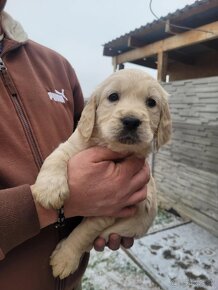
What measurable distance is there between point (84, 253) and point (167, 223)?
121 inches

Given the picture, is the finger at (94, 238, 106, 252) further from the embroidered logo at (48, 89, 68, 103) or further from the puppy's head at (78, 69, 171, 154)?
the embroidered logo at (48, 89, 68, 103)

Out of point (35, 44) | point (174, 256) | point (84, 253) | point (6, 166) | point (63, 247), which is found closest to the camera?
point (6, 166)

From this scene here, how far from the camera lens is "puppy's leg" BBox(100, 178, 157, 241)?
1595 millimetres

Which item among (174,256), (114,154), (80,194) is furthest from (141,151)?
(174,256)

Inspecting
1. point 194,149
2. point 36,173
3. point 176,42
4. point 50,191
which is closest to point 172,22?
point 176,42

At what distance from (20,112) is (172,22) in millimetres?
3161

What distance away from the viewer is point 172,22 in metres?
4.00

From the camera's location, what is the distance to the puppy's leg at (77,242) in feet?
4.93

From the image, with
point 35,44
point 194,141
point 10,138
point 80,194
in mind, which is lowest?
point 194,141

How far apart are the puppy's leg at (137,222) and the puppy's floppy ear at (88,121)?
0.48 m

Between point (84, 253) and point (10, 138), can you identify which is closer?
point (10, 138)

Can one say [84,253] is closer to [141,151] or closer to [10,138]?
[141,151]

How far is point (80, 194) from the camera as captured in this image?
4.51ft

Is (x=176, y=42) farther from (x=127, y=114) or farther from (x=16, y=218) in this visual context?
(x=16, y=218)
